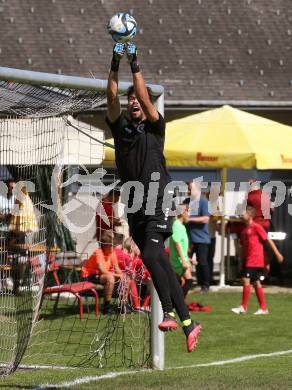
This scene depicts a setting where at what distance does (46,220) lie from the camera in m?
13.1

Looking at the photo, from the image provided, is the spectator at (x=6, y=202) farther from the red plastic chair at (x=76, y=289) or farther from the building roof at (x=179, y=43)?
the building roof at (x=179, y=43)

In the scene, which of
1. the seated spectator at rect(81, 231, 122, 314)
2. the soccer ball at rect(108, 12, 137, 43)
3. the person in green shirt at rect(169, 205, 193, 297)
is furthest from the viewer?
the person in green shirt at rect(169, 205, 193, 297)

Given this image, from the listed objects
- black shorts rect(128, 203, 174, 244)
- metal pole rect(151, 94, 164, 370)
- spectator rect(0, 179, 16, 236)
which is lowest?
metal pole rect(151, 94, 164, 370)

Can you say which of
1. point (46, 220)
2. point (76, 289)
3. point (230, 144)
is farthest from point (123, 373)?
point (230, 144)

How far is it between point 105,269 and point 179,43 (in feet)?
38.1

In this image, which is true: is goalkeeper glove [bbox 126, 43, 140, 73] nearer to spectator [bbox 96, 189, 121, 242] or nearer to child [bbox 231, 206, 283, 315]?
spectator [bbox 96, 189, 121, 242]

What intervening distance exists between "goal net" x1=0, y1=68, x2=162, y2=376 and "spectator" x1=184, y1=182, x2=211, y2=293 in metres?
4.51

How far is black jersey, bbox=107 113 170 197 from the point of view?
973 centimetres

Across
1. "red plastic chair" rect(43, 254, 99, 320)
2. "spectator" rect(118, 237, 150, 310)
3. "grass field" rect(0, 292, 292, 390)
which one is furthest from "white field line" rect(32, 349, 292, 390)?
"red plastic chair" rect(43, 254, 99, 320)

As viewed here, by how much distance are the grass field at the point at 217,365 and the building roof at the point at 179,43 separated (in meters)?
9.16

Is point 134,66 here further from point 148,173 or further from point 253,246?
point 253,246

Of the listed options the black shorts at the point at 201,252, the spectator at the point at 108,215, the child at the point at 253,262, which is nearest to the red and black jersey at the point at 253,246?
the child at the point at 253,262

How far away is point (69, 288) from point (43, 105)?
569 centimetres

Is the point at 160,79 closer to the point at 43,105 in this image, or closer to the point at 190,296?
the point at 190,296
